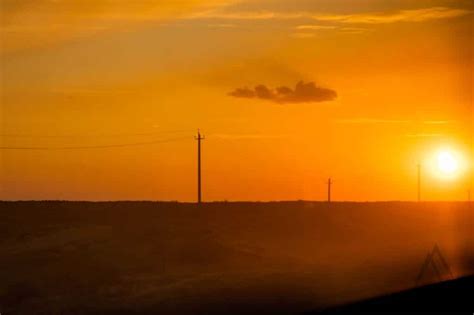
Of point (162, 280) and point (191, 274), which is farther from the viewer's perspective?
point (191, 274)

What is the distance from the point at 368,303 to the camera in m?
14.0

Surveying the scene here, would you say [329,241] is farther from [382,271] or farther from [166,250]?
[382,271]

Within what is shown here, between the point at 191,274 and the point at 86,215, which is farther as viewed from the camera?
the point at 86,215

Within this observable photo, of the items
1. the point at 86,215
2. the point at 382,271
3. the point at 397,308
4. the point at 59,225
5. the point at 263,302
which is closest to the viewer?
the point at 397,308

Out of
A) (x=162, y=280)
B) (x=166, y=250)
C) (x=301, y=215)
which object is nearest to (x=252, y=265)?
(x=166, y=250)

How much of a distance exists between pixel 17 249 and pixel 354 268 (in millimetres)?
20410

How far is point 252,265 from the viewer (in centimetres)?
4369

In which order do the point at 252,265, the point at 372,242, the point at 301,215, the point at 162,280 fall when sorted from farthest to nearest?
the point at 301,215 < the point at 372,242 < the point at 252,265 < the point at 162,280

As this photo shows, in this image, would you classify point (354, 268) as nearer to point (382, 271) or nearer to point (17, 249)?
point (382, 271)

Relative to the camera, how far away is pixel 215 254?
4597 centimetres

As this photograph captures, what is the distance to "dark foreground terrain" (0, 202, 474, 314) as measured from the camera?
27953mm

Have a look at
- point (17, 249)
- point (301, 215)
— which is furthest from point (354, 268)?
point (301, 215)

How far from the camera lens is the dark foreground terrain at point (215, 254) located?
27953 millimetres

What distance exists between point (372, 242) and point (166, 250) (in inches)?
774
